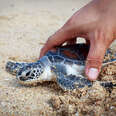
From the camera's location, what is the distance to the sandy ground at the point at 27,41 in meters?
1.51

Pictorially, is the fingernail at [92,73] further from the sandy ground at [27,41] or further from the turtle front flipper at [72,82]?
the sandy ground at [27,41]

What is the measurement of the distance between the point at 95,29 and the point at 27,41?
1578 millimetres

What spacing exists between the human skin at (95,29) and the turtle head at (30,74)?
0.42 m

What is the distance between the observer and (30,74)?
1.84 m

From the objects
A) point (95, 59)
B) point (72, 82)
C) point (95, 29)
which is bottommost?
point (72, 82)

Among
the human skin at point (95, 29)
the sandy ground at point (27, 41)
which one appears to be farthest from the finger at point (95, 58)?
the sandy ground at point (27, 41)

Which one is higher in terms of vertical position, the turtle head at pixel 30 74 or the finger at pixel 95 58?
the finger at pixel 95 58

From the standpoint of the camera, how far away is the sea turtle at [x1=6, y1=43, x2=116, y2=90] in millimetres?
1703

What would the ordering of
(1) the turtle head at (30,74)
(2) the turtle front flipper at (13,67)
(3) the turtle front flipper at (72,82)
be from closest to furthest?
(3) the turtle front flipper at (72,82) → (1) the turtle head at (30,74) → (2) the turtle front flipper at (13,67)

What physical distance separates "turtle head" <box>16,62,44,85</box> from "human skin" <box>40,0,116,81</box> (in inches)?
16.3

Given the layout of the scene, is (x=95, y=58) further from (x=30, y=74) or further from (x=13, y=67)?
(x=13, y=67)

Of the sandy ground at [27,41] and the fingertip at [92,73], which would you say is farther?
the fingertip at [92,73]

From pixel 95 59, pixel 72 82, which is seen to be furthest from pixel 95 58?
pixel 72 82

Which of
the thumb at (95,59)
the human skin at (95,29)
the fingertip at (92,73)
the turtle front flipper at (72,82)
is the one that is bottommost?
A: the turtle front flipper at (72,82)
